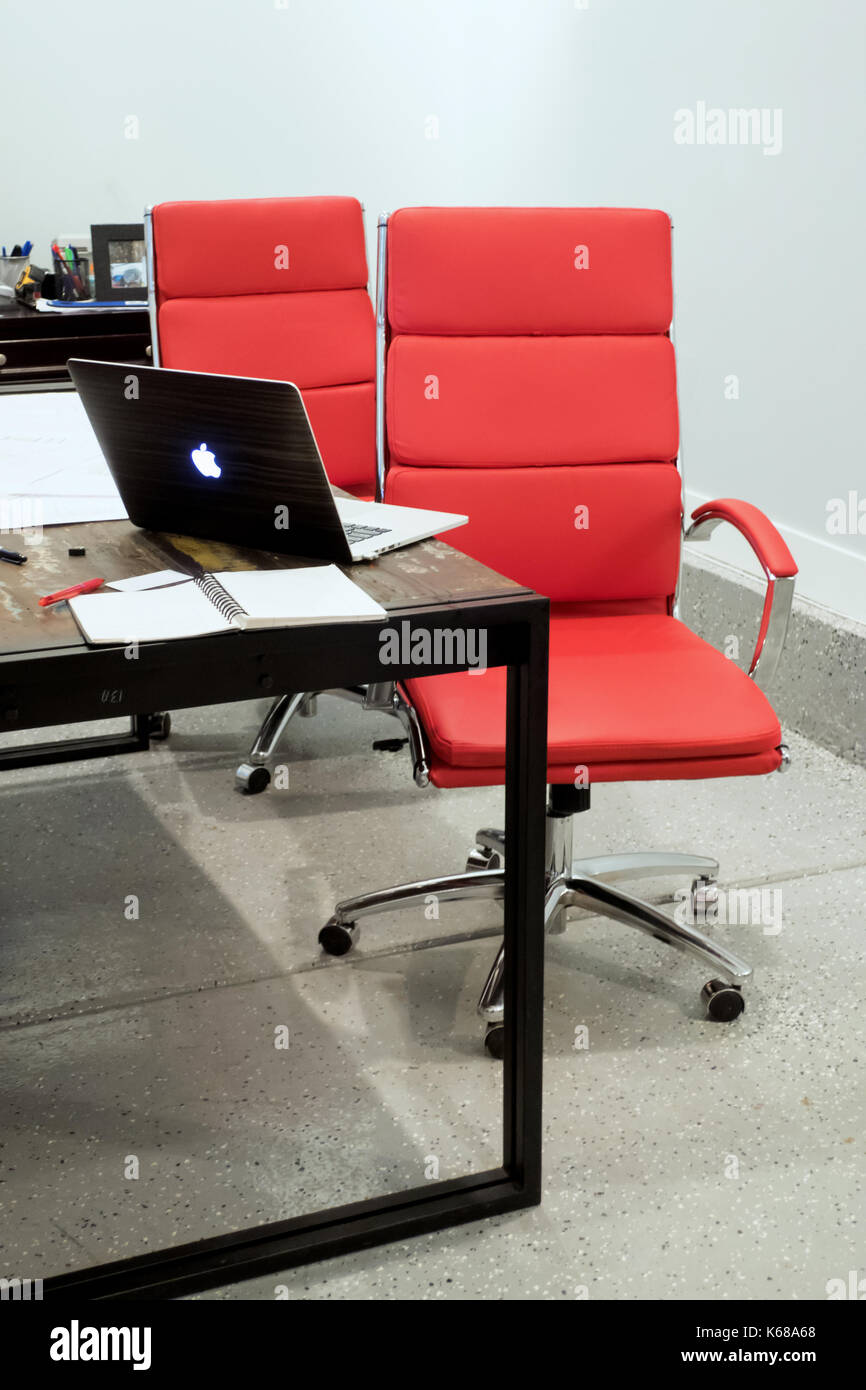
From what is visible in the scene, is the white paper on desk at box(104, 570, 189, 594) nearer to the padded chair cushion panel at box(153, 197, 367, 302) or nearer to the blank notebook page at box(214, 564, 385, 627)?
the blank notebook page at box(214, 564, 385, 627)

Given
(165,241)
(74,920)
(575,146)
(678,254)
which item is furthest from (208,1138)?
(575,146)

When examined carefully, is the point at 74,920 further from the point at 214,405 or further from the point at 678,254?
the point at 678,254

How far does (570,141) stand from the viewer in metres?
3.60

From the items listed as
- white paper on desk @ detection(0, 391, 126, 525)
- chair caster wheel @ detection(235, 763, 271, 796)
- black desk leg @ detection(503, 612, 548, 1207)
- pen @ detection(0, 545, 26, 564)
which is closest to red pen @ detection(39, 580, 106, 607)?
pen @ detection(0, 545, 26, 564)

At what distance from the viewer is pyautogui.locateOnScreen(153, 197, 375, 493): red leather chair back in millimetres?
2600

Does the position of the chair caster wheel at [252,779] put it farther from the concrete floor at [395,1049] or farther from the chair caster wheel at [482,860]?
the chair caster wheel at [482,860]

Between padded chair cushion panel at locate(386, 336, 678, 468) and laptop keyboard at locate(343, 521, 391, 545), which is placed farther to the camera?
padded chair cushion panel at locate(386, 336, 678, 468)

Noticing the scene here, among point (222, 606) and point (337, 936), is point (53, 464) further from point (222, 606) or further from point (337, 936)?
point (337, 936)

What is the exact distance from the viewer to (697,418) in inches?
128

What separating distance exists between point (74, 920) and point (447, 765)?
0.86 meters

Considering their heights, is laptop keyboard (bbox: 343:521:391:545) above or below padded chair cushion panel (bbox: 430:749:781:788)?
above

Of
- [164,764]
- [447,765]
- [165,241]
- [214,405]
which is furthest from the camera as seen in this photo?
[164,764]

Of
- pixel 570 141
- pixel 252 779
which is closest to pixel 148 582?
pixel 252 779

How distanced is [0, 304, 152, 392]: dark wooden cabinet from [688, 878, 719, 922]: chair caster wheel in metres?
1.90
